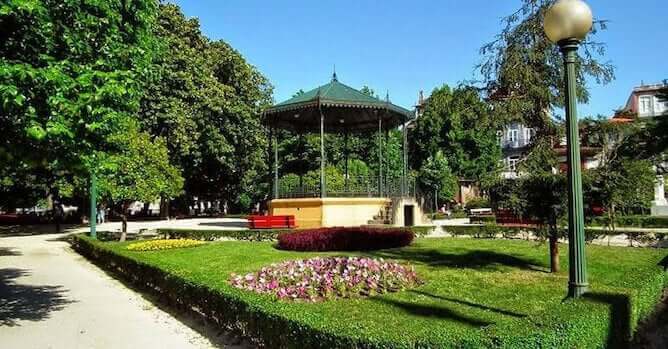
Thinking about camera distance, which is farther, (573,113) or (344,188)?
(344,188)

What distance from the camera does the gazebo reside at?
24.8m

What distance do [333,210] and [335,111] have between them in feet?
16.4

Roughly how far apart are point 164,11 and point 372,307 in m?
38.2

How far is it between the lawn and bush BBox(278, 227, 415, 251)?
1.93ft

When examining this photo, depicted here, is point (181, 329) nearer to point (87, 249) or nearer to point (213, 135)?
point (87, 249)

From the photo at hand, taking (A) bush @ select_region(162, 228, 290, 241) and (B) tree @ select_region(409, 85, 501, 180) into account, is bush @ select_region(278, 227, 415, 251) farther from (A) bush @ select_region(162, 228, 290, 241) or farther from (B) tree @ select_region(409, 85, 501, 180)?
(B) tree @ select_region(409, 85, 501, 180)

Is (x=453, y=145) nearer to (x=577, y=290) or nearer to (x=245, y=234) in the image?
(x=245, y=234)

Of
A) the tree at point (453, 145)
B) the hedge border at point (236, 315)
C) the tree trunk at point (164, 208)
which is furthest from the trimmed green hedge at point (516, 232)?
the tree at point (453, 145)

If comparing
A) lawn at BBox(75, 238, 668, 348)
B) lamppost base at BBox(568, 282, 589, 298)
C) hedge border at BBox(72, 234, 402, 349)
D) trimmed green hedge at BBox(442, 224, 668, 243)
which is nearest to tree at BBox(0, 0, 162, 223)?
hedge border at BBox(72, 234, 402, 349)

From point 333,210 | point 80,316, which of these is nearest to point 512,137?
point 333,210

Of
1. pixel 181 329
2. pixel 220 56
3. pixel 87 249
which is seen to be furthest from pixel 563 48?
pixel 220 56

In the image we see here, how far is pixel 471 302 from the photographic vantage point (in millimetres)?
9164

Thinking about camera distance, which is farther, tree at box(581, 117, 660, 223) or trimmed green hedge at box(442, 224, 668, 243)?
trimmed green hedge at box(442, 224, 668, 243)

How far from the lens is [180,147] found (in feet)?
129
